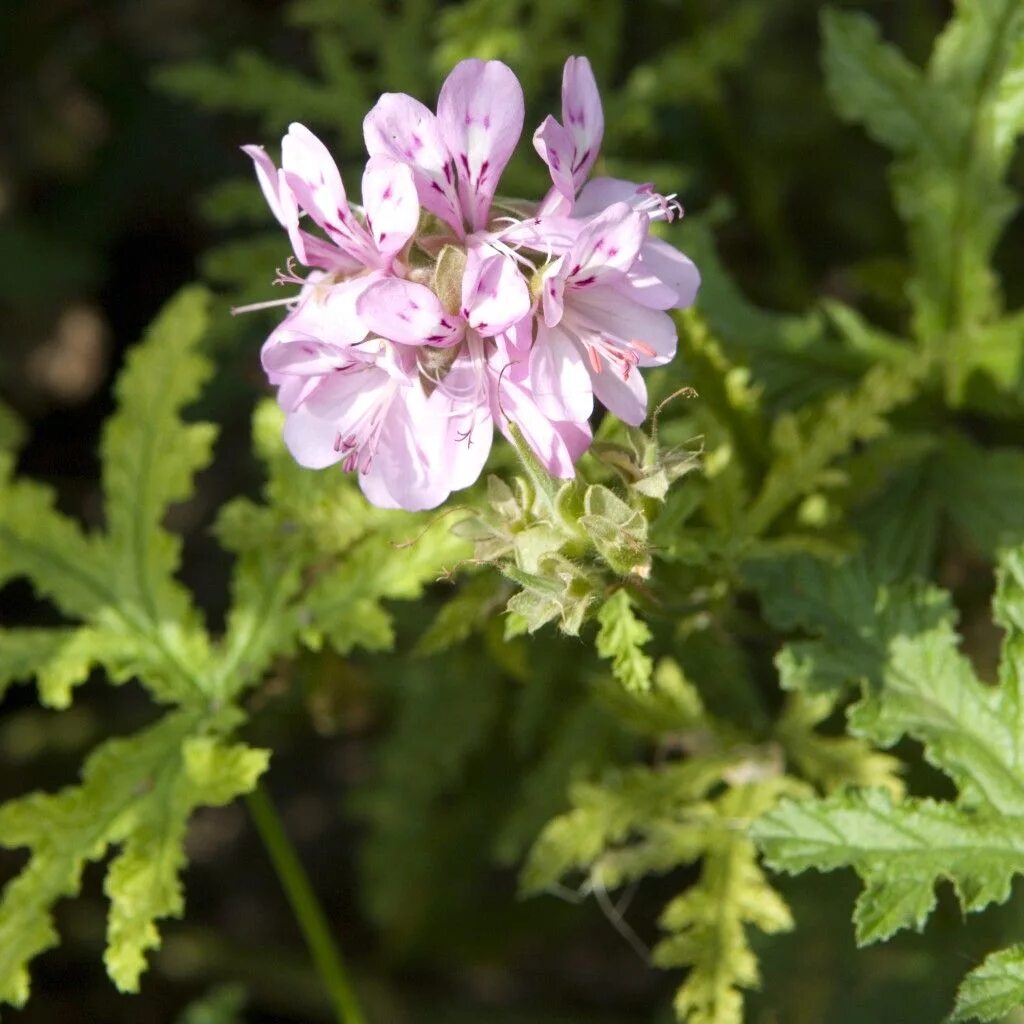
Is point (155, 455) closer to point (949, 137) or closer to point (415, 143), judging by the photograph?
point (415, 143)

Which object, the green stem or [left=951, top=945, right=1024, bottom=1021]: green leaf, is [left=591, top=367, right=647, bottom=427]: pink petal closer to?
[left=951, top=945, right=1024, bottom=1021]: green leaf

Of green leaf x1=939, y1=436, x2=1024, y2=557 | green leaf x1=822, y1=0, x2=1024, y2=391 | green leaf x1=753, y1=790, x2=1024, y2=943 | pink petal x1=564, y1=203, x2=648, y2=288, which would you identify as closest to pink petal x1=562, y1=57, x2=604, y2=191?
pink petal x1=564, y1=203, x2=648, y2=288

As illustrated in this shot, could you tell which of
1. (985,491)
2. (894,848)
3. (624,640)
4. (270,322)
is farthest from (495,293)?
(270,322)

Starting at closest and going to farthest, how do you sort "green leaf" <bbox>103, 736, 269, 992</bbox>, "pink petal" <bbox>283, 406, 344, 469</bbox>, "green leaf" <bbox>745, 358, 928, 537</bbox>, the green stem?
"pink petal" <bbox>283, 406, 344, 469</bbox>
"green leaf" <bbox>103, 736, 269, 992</bbox>
"green leaf" <bbox>745, 358, 928, 537</bbox>
the green stem

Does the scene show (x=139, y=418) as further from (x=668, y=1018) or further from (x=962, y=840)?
(x=668, y=1018)

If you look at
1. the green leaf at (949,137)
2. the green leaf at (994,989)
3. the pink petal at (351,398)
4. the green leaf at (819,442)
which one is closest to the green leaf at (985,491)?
the green leaf at (949,137)

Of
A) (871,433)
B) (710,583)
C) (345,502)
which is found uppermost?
(345,502)

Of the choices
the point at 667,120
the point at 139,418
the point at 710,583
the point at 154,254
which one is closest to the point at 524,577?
the point at 710,583
